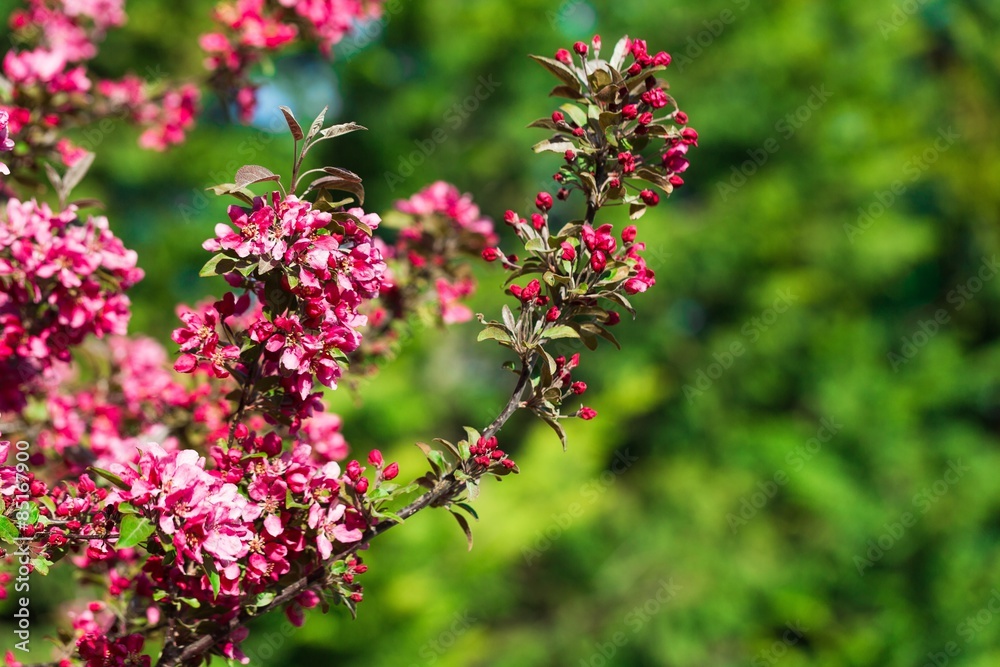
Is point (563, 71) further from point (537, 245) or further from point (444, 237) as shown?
point (444, 237)

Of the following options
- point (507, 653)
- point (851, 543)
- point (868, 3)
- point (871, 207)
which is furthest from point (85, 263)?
point (868, 3)

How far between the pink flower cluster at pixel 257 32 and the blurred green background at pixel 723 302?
704cm

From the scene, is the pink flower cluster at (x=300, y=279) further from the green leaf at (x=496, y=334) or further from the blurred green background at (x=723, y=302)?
the blurred green background at (x=723, y=302)

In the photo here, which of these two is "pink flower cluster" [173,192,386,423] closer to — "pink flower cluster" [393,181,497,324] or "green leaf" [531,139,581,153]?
"green leaf" [531,139,581,153]

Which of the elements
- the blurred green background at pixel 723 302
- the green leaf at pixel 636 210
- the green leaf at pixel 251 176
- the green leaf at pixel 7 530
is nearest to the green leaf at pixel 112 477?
the green leaf at pixel 7 530

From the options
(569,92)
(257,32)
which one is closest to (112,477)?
(569,92)

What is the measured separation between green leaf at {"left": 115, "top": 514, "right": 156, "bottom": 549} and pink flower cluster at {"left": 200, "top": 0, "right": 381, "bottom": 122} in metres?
1.66

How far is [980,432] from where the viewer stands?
40.7 ft

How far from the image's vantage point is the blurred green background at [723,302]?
Result: 10266mm

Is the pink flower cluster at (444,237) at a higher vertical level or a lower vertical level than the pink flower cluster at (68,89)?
lower

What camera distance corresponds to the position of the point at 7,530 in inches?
53.3

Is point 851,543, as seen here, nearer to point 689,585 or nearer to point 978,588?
point 689,585

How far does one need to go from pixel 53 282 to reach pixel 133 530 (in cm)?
80

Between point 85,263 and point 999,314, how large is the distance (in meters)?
13.2
